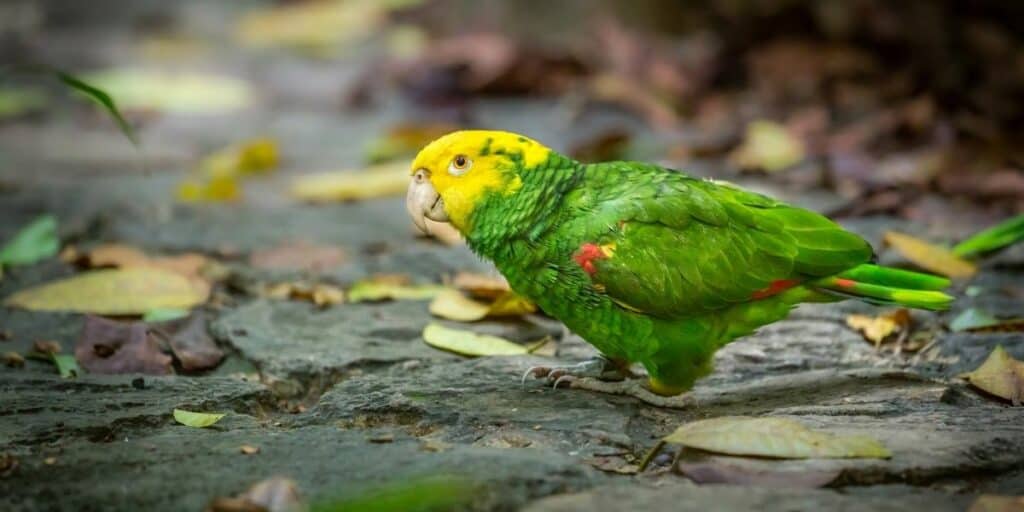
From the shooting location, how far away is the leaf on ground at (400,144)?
19.1 feet

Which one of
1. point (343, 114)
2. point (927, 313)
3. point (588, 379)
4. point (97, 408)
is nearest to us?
point (97, 408)

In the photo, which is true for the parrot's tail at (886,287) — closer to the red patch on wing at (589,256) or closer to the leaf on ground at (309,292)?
the red patch on wing at (589,256)

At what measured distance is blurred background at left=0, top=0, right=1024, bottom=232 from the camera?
548cm

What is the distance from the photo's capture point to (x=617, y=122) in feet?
21.1

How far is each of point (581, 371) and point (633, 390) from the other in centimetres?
Result: 19

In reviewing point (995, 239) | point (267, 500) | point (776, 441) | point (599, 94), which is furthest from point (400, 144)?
point (267, 500)

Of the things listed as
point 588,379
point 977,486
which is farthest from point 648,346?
point 977,486

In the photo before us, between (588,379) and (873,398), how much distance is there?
72 centimetres

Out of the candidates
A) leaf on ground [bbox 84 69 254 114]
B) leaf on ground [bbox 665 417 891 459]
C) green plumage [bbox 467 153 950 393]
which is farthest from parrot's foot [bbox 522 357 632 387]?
leaf on ground [bbox 84 69 254 114]

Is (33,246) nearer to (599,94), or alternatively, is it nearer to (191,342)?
(191,342)

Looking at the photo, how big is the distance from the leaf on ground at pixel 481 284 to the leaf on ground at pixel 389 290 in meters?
0.08

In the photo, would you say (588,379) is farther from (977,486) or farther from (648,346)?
(977,486)

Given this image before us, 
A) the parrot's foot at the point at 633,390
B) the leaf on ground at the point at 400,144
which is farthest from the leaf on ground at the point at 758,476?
the leaf on ground at the point at 400,144

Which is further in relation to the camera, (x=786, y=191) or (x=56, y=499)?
(x=786, y=191)
